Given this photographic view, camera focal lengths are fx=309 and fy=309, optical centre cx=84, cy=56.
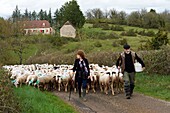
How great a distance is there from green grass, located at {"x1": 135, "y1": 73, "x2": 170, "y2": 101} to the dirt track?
789 mm

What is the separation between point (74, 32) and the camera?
62.8m

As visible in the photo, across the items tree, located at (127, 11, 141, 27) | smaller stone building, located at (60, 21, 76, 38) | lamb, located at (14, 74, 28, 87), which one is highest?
tree, located at (127, 11, 141, 27)

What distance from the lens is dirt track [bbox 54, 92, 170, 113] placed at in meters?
10.8

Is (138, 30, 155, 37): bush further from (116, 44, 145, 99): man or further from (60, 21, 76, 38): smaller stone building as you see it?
(116, 44, 145, 99): man

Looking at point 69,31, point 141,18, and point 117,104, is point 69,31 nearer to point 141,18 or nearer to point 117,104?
point 141,18

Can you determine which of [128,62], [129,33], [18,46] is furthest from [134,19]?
[128,62]

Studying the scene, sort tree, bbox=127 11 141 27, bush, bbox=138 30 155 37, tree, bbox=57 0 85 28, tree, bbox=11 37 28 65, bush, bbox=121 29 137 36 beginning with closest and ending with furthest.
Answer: tree, bbox=11 37 28 65 → bush, bbox=138 30 155 37 → bush, bbox=121 29 137 36 → tree, bbox=127 11 141 27 → tree, bbox=57 0 85 28

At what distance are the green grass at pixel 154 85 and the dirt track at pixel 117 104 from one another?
2.59 feet

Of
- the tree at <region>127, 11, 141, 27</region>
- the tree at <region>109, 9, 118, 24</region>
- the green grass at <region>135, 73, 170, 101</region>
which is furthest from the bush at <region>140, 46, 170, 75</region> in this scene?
the tree at <region>109, 9, 118, 24</region>

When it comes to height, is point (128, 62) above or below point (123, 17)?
below

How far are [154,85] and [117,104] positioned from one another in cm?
474

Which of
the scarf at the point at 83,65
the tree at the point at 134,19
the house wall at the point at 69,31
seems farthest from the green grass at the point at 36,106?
the tree at the point at 134,19

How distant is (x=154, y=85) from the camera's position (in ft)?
52.4

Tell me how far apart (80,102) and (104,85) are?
2.33m
